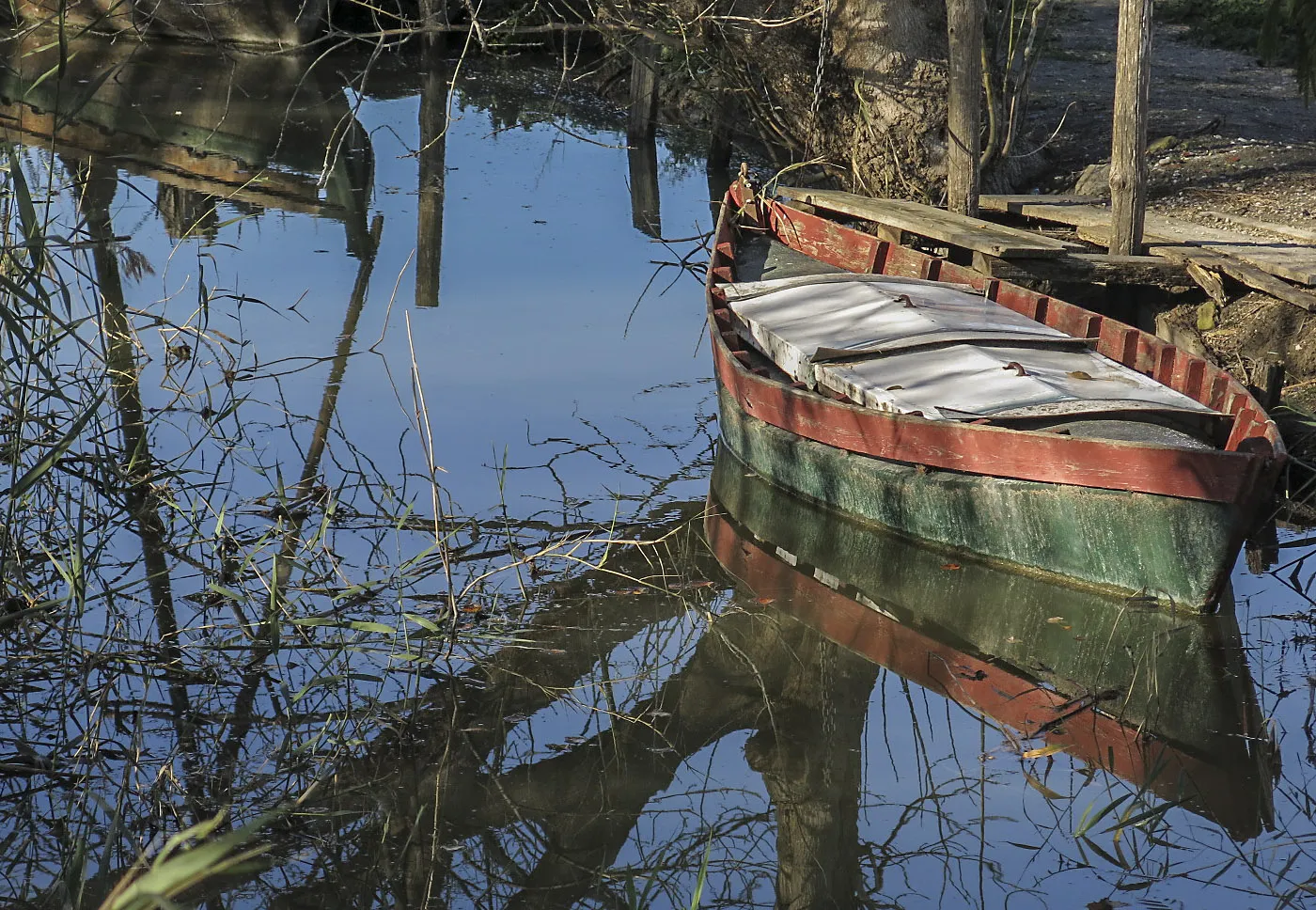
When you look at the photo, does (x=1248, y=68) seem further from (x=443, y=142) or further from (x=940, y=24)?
(x=443, y=142)

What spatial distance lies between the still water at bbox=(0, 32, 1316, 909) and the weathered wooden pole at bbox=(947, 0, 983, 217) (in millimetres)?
2434

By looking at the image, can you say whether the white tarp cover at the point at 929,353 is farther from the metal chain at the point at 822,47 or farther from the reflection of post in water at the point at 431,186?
the metal chain at the point at 822,47

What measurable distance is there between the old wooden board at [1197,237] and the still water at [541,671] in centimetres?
223

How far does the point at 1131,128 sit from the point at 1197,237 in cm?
Result: 99

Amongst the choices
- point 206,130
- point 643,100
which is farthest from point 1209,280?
point 206,130

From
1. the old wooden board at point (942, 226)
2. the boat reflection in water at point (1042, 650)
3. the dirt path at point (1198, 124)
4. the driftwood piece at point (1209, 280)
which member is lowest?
the boat reflection in water at point (1042, 650)

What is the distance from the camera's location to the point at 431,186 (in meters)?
13.8

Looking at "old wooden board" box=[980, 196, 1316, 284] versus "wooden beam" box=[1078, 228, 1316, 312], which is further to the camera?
"old wooden board" box=[980, 196, 1316, 284]

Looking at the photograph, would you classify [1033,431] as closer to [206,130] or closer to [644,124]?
[644,124]

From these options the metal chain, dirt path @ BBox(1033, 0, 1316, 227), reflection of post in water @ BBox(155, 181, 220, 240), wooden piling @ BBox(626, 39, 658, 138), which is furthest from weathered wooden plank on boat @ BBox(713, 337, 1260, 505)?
wooden piling @ BBox(626, 39, 658, 138)

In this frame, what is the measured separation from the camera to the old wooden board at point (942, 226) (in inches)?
331

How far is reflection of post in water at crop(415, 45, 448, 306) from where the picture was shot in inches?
431

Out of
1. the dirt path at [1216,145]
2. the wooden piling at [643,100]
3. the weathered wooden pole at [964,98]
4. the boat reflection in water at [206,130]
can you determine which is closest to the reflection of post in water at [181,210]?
the boat reflection in water at [206,130]

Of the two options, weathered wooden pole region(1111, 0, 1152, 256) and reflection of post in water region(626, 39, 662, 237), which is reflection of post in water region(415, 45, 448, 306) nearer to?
reflection of post in water region(626, 39, 662, 237)
